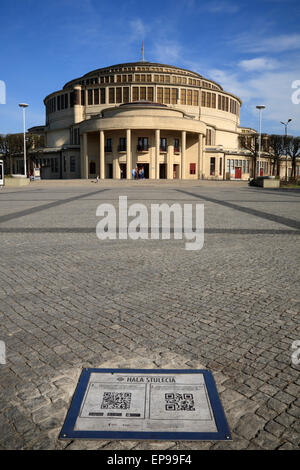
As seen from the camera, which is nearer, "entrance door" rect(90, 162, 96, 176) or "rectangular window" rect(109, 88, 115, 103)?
"entrance door" rect(90, 162, 96, 176)

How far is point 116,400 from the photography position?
2414mm

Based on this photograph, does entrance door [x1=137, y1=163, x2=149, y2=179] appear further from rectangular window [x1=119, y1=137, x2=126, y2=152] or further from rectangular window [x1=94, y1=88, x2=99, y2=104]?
rectangular window [x1=94, y1=88, x2=99, y2=104]

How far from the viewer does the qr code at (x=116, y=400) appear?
2352 millimetres

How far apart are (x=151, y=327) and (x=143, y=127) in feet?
167

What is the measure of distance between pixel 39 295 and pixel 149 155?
175 ft

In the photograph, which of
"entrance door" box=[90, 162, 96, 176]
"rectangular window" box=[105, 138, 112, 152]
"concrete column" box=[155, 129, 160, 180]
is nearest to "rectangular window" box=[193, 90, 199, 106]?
"concrete column" box=[155, 129, 160, 180]

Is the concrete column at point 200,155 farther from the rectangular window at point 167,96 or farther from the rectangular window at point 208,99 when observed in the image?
the rectangular window at point 208,99

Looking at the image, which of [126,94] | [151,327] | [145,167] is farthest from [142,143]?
[151,327]

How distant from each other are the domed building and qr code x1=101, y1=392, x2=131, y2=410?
5204 centimetres

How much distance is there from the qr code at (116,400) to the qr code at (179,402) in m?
0.26

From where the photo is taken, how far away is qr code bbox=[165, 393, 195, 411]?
234 cm

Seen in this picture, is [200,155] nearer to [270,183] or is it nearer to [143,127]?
[143,127]

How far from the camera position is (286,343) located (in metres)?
3.22
